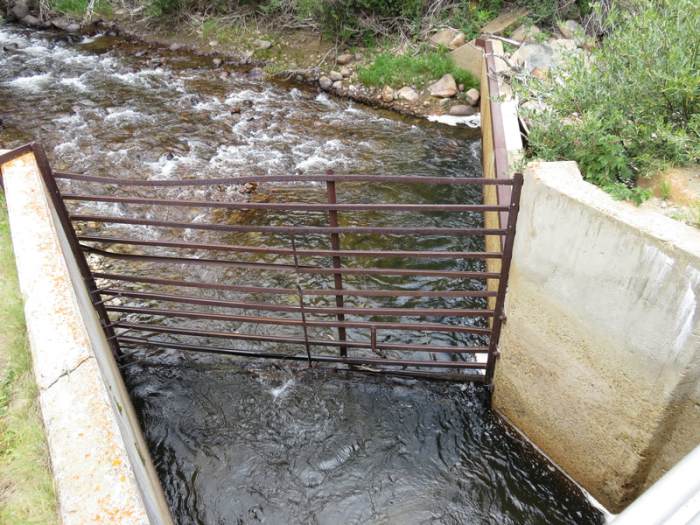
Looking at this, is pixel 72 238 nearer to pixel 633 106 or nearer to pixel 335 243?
pixel 335 243

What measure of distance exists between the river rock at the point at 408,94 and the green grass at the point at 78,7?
998 centimetres

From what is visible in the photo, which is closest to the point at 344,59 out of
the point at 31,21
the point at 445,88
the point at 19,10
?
the point at 445,88

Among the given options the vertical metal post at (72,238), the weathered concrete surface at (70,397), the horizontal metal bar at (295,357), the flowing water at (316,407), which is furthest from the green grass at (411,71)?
the weathered concrete surface at (70,397)

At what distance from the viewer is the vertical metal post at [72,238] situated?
14.5ft

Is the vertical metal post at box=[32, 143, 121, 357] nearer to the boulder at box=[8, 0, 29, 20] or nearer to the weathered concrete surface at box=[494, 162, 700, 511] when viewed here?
the weathered concrete surface at box=[494, 162, 700, 511]

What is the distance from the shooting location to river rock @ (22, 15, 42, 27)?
1548 centimetres

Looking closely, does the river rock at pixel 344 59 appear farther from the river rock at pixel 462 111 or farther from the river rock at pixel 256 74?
the river rock at pixel 462 111

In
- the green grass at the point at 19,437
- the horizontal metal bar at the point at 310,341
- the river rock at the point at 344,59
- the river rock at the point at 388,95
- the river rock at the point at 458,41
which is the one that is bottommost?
the horizontal metal bar at the point at 310,341

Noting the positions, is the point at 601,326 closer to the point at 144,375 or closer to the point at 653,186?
the point at 653,186

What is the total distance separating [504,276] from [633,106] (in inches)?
69.8

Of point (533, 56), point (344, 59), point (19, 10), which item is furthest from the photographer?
point (19, 10)

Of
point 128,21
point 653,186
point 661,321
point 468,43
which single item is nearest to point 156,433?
point 661,321

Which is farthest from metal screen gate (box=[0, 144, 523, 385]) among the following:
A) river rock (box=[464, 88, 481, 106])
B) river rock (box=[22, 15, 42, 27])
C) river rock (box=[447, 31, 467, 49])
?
river rock (box=[22, 15, 42, 27])

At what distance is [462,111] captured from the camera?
32.7 feet
